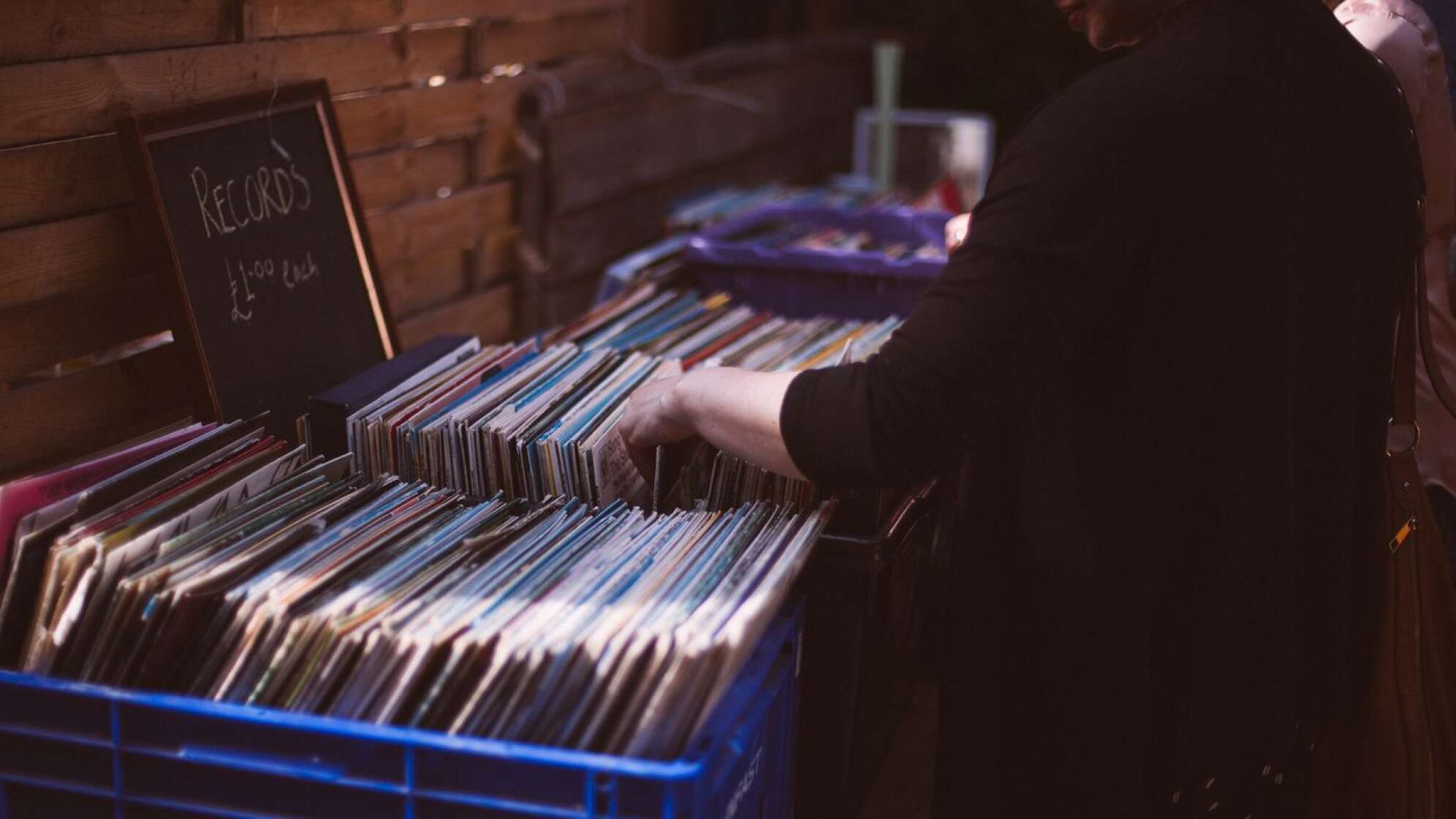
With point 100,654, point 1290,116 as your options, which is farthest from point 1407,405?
point 100,654

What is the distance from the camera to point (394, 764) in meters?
1.21

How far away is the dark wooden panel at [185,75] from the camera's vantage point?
172cm

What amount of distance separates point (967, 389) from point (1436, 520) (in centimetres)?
126

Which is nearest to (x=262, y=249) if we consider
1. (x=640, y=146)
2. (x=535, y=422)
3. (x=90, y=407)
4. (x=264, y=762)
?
(x=90, y=407)

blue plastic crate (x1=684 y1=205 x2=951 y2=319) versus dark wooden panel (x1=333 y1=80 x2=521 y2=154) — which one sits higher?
dark wooden panel (x1=333 y1=80 x2=521 y2=154)

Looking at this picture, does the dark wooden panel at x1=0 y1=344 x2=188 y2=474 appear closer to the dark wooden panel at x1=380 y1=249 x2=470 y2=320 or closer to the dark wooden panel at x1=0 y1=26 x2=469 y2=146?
the dark wooden panel at x1=0 y1=26 x2=469 y2=146

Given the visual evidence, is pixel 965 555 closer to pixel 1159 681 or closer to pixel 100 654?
pixel 1159 681

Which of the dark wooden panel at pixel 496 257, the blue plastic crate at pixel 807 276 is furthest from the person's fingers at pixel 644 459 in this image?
the dark wooden panel at pixel 496 257

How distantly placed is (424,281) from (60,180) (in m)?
1.03

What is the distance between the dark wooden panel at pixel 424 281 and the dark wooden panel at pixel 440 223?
3cm

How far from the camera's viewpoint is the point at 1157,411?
1301mm

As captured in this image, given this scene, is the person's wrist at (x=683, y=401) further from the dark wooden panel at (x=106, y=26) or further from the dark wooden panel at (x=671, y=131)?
the dark wooden panel at (x=671, y=131)

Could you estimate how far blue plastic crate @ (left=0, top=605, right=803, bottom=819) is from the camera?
117 centimetres

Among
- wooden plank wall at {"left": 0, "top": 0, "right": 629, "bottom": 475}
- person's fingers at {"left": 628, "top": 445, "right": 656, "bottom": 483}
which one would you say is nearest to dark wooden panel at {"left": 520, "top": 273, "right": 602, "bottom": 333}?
wooden plank wall at {"left": 0, "top": 0, "right": 629, "bottom": 475}
